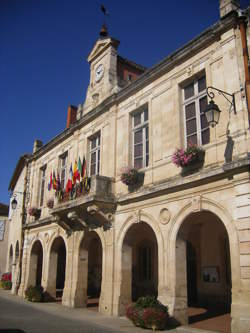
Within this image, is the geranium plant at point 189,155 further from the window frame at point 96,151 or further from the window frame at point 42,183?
the window frame at point 42,183

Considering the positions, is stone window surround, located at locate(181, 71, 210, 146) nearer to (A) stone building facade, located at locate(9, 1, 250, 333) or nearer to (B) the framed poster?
(A) stone building facade, located at locate(9, 1, 250, 333)

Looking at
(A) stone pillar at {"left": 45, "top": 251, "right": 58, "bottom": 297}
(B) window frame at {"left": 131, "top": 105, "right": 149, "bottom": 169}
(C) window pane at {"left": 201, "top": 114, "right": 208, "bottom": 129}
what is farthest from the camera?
(A) stone pillar at {"left": 45, "top": 251, "right": 58, "bottom": 297}

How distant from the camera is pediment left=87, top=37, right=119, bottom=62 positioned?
14773 mm

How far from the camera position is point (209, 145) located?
28.9 feet

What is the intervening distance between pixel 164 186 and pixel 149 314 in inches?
130

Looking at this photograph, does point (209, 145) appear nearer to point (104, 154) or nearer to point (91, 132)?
point (104, 154)

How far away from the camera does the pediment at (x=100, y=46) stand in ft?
48.5

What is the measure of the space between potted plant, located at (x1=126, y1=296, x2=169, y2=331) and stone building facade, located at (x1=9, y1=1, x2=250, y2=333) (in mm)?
372

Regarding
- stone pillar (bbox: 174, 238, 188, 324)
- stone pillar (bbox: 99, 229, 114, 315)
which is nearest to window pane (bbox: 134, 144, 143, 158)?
stone pillar (bbox: 99, 229, 114, 315)

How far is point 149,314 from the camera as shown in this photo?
8.39 meters

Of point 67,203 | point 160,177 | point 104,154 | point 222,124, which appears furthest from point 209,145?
point 67,203

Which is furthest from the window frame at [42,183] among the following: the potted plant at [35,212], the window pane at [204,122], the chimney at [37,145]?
the window pane at [204,122]

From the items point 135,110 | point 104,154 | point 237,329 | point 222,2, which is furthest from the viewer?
point 104,154

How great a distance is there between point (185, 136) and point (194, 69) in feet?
6.28
